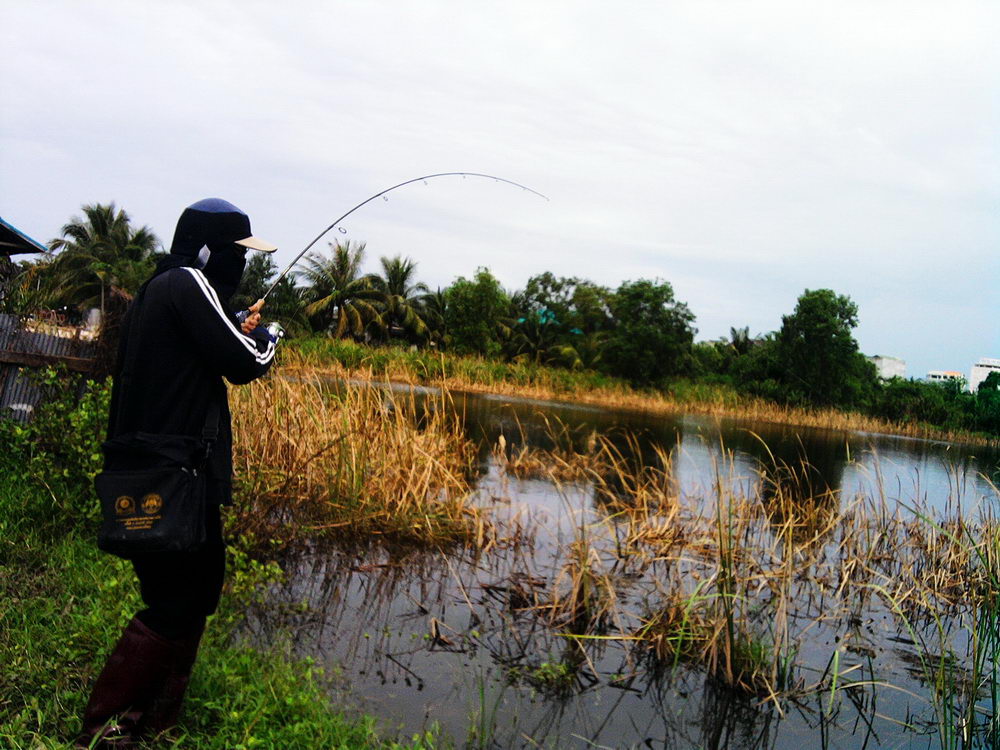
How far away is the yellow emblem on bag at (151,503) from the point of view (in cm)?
233

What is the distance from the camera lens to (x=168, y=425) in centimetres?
244

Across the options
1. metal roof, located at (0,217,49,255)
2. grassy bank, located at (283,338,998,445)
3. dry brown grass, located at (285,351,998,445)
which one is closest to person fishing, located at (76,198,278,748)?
metal roof, located at (0,217,49,255)

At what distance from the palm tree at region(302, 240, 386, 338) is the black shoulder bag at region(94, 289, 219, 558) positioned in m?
33.7

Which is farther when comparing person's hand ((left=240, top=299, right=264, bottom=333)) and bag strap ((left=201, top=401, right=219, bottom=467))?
person's hand ((left=240, top=299, right=264, bottom=333))

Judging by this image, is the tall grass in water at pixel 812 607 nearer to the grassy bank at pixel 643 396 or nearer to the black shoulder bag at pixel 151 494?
the black shoulder bag at pixel 151 494

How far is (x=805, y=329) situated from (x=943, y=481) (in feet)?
92.2

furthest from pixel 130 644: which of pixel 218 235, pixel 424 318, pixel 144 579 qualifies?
pixel 424 318

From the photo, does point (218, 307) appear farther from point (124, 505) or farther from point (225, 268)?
point (124, 505)

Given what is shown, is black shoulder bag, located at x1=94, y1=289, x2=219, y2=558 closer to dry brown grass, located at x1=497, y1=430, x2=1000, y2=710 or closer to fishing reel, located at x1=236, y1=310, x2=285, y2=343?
fishing reel, located at x1=236, y1=310, x2=285, y2=343

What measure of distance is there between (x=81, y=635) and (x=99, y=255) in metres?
41.9

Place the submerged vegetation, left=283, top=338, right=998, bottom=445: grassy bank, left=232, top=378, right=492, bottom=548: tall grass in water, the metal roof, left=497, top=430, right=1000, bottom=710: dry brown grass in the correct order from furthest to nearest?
left=283, top=338, right=998, bottom=445: grassy bank, the metal roof, left=232, top=378, right=492, bottom=548: tall grass in water, left=497, top=430, right=1000, bottom=710: dry brown grass, the submerged vegetation

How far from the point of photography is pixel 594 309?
47.9 m

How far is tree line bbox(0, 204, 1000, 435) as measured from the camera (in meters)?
37.2

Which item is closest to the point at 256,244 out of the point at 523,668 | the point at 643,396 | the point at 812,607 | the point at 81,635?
the point at 81,635
